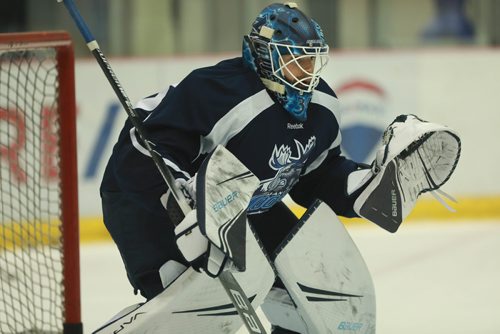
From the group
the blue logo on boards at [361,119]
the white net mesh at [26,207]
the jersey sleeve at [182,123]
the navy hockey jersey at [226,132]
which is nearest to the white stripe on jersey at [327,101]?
the navy hockey jersey at [226,132]

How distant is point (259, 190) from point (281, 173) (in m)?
0.07

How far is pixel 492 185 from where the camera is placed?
5719 mm

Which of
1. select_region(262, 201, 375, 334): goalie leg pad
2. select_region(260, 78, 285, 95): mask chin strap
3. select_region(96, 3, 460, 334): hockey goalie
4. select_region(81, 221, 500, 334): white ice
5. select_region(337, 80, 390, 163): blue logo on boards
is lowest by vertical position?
select_region(81, 221, 500, 334): white ice

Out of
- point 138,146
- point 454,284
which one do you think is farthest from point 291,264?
point 454,284

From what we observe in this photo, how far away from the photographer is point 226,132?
2.75 m

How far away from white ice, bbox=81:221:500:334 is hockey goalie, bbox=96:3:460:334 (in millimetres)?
691

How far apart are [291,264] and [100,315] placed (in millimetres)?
1250

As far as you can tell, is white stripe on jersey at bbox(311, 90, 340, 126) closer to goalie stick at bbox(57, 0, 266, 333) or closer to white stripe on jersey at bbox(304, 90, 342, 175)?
white stripe on jersey at bbox(304, 90, 342, 175)

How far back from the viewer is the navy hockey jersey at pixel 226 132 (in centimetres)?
271

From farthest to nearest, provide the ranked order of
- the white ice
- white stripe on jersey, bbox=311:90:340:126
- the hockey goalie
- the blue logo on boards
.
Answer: the blue logo on boards → the white ice → white stripe on jersey, bbox=311:90:340:126 → the hockey goalie

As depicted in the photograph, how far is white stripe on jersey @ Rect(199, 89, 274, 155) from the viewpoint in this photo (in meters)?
2.73

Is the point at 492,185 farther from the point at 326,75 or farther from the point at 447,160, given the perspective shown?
the point at 447,160

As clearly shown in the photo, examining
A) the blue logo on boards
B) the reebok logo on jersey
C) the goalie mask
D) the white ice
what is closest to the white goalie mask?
the goalie mask

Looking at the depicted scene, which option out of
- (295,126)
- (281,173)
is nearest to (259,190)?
(281,173)
